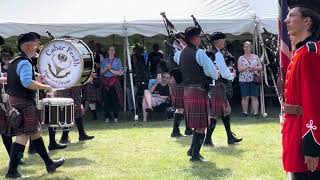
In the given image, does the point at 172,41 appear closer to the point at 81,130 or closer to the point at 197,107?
the point at 81,130

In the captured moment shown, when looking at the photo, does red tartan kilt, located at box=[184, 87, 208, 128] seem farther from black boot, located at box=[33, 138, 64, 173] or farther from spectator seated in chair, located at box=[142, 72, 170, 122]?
spectator seated in chair, located at box=[142, 72, 170, 122]

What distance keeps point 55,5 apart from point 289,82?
905cm

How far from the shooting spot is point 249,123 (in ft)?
33.0

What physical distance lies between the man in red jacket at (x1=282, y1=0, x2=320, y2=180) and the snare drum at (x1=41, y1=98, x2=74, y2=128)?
3.62 meters

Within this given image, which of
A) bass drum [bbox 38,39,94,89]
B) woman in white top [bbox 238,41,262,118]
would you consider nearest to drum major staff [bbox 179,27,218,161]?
bass drum [bbox 38,39,94,89]

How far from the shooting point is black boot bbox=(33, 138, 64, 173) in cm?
587

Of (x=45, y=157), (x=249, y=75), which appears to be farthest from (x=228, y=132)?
(x=249, y=75)

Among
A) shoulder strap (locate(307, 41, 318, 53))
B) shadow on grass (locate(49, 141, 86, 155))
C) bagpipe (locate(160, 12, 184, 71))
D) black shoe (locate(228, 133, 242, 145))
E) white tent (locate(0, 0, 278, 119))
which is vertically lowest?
shadow on grass (locate(49, 141, 86, 155))

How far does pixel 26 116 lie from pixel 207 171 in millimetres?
2060

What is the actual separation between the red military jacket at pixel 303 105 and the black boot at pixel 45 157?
3351 millimetres

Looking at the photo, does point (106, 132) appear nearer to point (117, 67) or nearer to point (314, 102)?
point (117, 67)

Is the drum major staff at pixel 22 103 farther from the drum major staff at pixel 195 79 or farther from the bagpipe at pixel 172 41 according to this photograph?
the bagpipe at pixel 172 41

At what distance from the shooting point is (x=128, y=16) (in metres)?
10.8

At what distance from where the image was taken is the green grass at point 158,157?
19.7 ft
